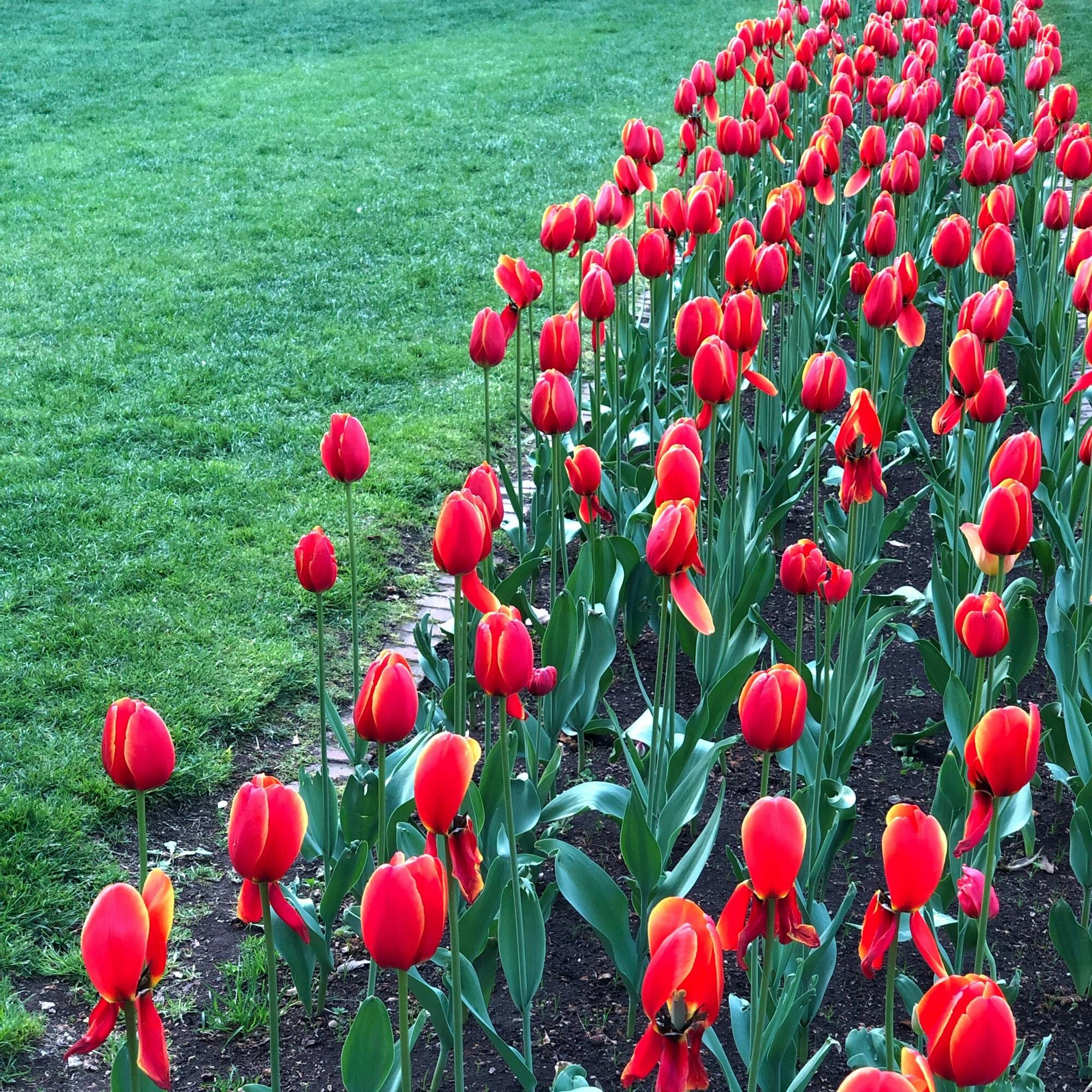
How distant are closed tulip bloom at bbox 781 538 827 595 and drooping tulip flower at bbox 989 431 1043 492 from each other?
0.34 m

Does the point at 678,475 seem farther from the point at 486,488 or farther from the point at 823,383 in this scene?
the point at 823,383

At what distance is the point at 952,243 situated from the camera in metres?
3.69

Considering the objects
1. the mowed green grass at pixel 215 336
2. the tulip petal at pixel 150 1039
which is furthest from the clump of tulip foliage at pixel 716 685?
the mowed green grass at pixel 215 336

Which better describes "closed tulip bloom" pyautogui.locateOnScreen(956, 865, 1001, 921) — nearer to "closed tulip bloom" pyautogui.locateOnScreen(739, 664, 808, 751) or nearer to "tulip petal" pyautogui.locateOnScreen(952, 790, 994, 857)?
"tulip petal" pyautogui.locateOnScreen(952, 790, 994, 857)

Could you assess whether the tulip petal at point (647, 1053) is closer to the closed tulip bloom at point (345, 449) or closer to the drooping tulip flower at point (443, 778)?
the drooping tulip flower at point (443, 778)

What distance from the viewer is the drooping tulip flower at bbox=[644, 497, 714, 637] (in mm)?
1971

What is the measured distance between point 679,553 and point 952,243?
2.11 m

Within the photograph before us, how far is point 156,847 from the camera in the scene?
2.99 m

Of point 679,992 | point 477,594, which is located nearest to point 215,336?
point 477,594

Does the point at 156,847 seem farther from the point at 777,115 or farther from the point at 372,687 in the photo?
the point at 777,115

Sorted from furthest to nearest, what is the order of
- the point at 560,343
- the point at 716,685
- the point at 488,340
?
the point at 560,343
the point at 488,340
the point at 716,685

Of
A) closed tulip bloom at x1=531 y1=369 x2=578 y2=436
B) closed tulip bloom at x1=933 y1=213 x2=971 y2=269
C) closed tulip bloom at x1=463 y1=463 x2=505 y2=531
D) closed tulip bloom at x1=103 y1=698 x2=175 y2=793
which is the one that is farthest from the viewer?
closed tulip bloom at x1=933 y1=213 x2=971 y2=269

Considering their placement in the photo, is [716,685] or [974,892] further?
[716,685]

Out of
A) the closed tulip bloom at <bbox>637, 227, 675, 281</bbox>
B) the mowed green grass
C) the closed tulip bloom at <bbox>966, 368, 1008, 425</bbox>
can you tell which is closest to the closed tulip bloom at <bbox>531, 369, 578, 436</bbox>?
the closed tulip bloom at <bbox>966, 368, 1008, 425</bbox>
